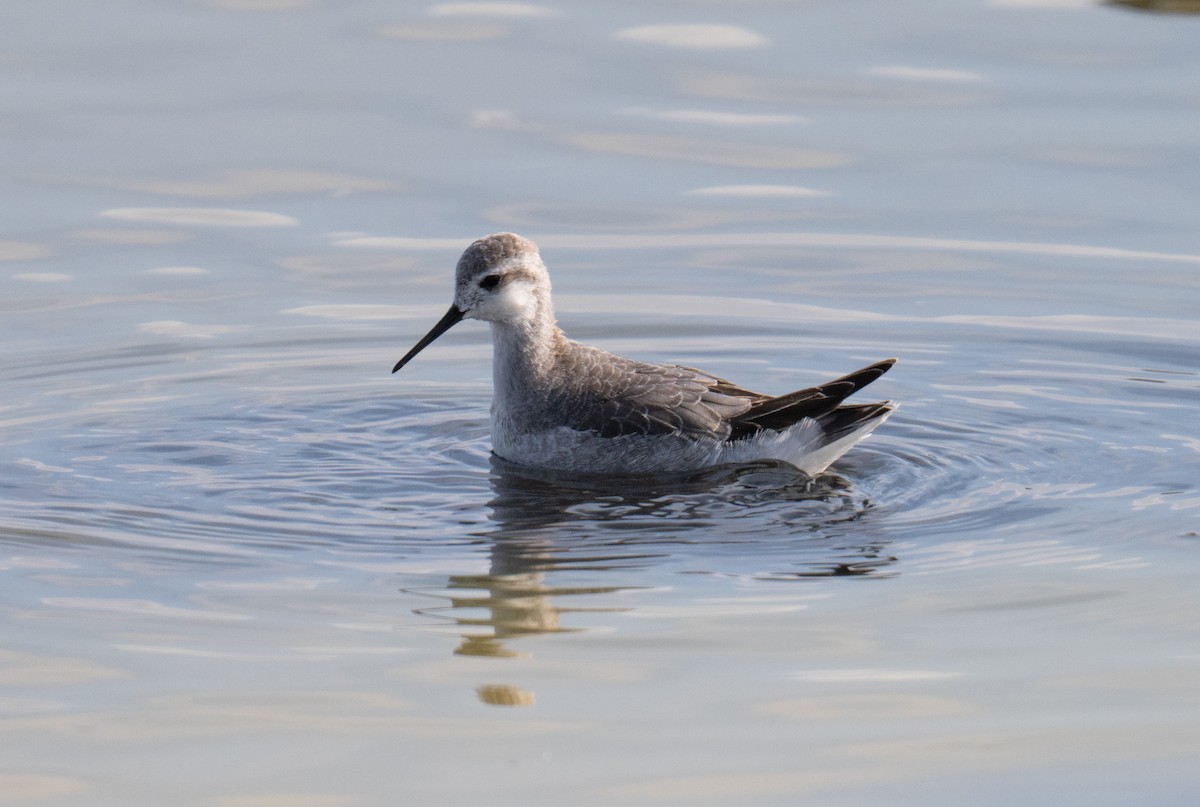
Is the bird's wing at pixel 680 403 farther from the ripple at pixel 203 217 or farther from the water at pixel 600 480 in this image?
the ripple at pixel 203 217

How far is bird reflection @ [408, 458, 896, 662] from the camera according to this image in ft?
27.8

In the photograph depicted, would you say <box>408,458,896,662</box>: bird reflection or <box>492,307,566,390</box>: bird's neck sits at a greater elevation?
<box>492,307,566,390</box>: bird's neck

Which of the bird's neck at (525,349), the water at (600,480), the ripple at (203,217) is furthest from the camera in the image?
the ripple at (203,217)

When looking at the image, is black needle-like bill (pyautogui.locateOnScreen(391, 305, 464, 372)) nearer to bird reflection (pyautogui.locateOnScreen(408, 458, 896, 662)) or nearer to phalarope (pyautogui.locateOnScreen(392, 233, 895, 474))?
phalarope (pyautogui.locateOnScreen(392, 233, 895, 474))

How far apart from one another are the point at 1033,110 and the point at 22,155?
8.71 metres

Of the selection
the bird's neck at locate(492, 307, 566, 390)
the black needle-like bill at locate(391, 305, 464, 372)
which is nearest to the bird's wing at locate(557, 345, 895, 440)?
the bird's neck at locate(492, 307, 566, 390)

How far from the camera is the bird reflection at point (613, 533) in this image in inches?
334

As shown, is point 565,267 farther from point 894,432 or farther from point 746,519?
point 746,519

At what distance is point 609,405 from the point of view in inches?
436

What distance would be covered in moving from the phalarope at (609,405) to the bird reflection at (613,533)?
13cm

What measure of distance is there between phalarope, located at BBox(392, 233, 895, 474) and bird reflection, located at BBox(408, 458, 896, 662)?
0.43ft

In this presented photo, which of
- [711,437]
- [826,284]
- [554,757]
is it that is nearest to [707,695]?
[554,757]

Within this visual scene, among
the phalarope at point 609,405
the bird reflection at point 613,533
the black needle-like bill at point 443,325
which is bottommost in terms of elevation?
the bird reflection at point 613,533

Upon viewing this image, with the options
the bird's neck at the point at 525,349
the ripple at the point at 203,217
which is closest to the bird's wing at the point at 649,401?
the bird's neck at the point at 525,349
